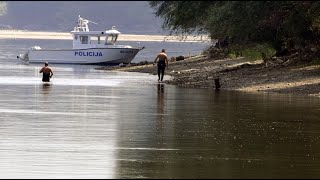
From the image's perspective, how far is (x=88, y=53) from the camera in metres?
78.2

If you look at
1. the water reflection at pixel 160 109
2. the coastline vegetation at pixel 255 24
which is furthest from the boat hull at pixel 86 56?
the water reflection at pixel 160 109

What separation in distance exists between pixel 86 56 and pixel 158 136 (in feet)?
191

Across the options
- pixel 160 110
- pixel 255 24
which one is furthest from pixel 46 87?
pixel 255 24

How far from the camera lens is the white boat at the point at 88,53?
7744cm

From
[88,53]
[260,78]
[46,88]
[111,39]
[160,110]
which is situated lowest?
[160,110]

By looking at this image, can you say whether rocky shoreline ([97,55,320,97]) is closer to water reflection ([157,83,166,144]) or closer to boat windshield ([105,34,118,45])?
water reflection ([157,83,166,144])

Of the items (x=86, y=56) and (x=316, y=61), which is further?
(x=86, y=56)

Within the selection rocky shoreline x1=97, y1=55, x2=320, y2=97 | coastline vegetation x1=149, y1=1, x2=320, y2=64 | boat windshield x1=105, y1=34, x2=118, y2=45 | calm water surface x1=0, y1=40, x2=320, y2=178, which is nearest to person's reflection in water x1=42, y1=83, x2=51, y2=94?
calm water surface x1=0, y1=40, x2=320, y2=178

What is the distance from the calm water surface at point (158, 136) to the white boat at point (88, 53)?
142ft

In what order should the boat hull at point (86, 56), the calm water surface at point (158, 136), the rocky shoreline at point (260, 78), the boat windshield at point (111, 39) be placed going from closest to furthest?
1. the calm water surface at point (158, 136)
2. the rocky shoreline at point (260, 78)
3. the boat hull at point (86, 56)
4. the boat windshield at point (111, 39)

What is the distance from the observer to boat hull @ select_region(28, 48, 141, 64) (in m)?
77.2

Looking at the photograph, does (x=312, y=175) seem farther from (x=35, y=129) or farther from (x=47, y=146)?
(x=35, y=129)

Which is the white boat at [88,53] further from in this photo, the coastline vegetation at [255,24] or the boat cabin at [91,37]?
the coastline vegetation at [255,24]

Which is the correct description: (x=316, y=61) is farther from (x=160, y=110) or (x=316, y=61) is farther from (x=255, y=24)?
(x=255, y=24)
